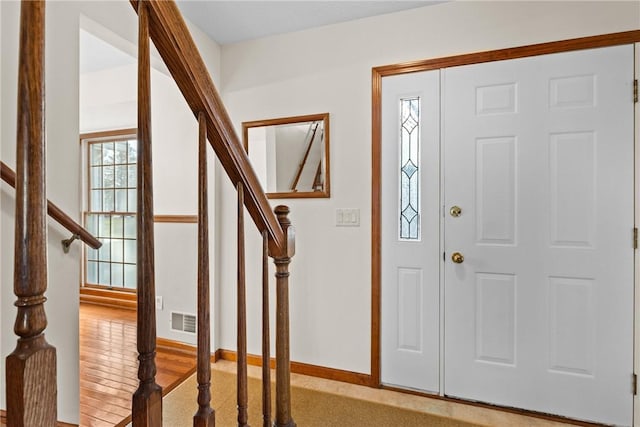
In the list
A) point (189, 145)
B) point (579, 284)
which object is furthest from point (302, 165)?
point (579, 284)

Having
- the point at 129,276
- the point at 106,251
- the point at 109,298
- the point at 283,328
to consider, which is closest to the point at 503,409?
the point at 283,328

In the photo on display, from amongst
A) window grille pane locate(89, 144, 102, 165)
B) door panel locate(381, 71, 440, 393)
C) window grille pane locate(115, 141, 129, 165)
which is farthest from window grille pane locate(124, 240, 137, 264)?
door panel locate(381, 71, 440, 393)

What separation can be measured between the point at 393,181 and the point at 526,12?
1.20 metres

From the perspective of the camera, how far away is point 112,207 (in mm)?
4203

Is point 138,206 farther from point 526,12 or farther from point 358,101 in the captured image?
point 526,12

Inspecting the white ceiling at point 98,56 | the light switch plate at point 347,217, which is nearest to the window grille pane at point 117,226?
the white ceiling at point 98,56

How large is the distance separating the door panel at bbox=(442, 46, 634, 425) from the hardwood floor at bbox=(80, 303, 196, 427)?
6.35 feet

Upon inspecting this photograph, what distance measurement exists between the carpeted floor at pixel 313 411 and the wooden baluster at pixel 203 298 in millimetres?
1311

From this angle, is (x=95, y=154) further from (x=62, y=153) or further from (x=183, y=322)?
(x=62, y=153)

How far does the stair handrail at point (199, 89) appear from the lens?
23.0 inches

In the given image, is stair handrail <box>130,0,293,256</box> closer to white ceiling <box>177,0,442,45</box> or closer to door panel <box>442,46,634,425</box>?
door panel <box>442,46,634,425</box>

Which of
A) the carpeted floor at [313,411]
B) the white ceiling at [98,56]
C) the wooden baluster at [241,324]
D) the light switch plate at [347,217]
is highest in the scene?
the white ceiling at [98,56]

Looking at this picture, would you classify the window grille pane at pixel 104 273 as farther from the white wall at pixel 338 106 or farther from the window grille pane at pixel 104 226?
the white wall at pixel 338 106

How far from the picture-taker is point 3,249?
1269 millimetres
